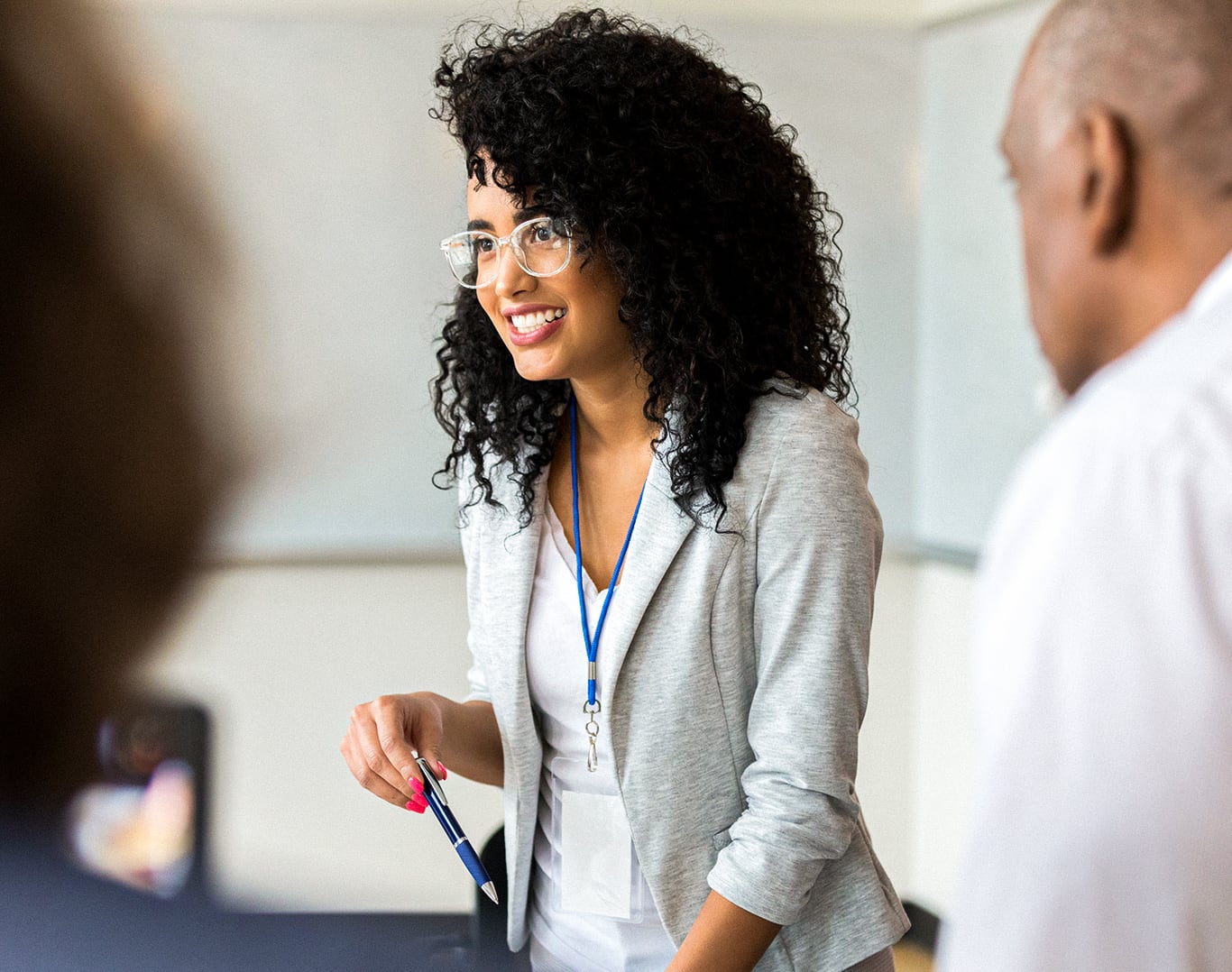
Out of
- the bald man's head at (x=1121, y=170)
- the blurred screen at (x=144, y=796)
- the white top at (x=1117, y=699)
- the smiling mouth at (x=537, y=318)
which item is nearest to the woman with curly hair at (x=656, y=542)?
the smiling mouth at (x=537, y=318)

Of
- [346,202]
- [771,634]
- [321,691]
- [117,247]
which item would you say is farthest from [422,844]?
[117,247]

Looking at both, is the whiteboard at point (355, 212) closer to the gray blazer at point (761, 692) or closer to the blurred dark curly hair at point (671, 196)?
the blurred dark curly hair at point (671, 196)

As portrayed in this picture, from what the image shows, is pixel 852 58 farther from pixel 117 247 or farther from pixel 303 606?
pixel 117 247

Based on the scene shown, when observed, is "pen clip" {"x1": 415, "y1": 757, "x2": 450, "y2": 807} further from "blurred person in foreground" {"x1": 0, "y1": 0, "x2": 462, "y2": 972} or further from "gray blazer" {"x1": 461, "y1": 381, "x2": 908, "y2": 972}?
"blurred person in foreground" {"x1": 0, "y1": 0, "x2": 462, "y2": 972}

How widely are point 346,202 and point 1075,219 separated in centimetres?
254

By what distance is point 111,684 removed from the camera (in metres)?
0.31

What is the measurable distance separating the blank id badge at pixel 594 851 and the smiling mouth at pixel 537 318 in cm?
48

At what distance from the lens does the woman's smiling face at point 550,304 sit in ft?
4.47

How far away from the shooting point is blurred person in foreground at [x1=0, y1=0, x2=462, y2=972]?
0.86 feet

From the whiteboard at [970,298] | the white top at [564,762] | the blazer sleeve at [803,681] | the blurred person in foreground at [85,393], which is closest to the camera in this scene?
the blurred person in foreground at [85,393]

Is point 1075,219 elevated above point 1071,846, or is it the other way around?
point 1075,219

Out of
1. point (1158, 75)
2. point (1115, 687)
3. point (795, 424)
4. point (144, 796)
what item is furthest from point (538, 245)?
point (144, 796)

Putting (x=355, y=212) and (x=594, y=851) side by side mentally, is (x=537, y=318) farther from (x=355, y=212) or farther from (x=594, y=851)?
(x=355, y=212)

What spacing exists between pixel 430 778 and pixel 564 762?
0.15 metres
